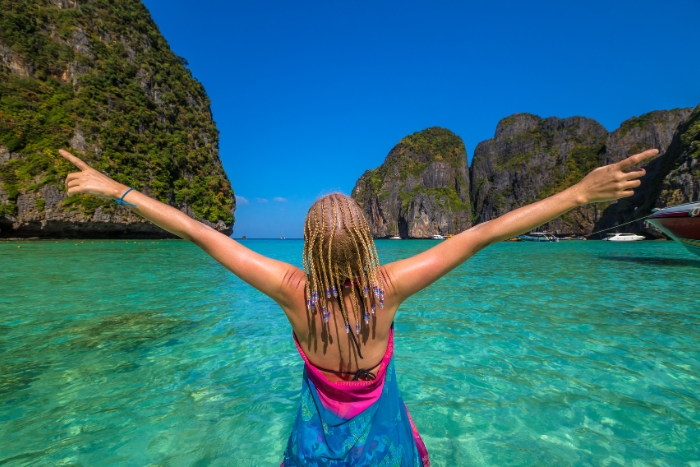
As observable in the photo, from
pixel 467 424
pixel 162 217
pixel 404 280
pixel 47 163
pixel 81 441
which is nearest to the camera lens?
pixel 404 280

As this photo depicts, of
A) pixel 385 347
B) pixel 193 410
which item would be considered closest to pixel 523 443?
pixel 385 347

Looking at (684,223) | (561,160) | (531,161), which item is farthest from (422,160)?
(684,223)

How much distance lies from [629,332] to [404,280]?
5663mm

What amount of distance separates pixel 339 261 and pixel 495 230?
0.64m

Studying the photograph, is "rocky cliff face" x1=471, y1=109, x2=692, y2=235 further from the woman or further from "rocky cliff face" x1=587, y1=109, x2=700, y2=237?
the woman

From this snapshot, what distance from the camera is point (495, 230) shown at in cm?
137

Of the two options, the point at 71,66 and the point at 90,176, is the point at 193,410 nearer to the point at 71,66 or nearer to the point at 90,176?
the point at 90,176

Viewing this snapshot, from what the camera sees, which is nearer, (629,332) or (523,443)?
(523,443)

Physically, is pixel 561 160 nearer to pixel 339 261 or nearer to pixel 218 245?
pixel 339 261

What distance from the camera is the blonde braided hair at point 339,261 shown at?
1285mm

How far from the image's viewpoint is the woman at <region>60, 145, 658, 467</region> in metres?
1.31

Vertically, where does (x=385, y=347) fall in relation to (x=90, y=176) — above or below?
below

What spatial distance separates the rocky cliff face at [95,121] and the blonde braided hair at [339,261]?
42525 mm

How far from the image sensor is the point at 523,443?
8.57 ft
